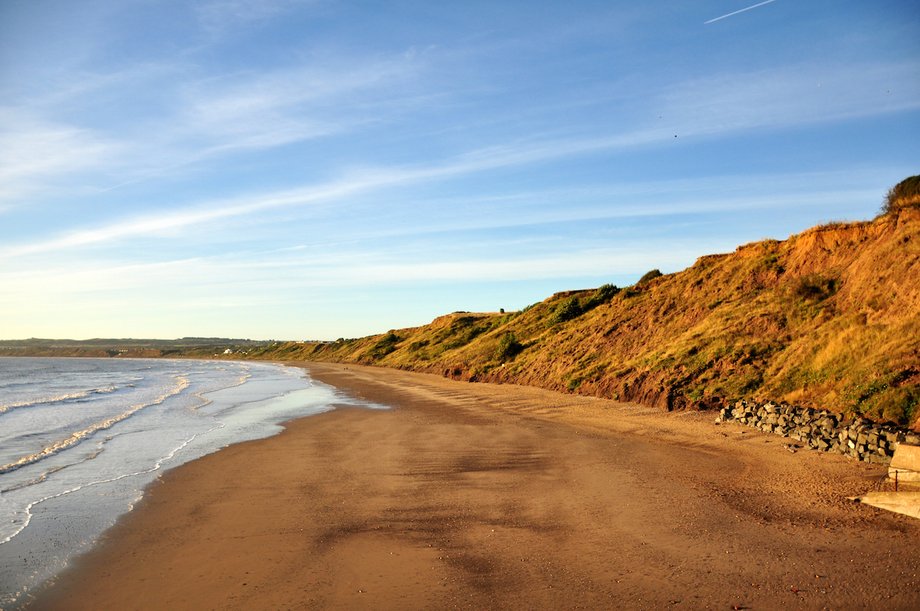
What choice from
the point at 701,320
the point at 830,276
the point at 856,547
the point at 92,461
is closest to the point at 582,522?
the point at 856,547

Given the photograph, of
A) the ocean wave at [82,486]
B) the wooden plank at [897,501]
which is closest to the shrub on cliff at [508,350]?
the ocean wave at [82,486]

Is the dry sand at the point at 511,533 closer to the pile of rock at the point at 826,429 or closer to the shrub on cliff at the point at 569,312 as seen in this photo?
the pile of rock at the point at 826,429

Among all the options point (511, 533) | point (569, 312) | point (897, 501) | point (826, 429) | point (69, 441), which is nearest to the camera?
point (511, 533)

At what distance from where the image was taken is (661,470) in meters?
13.6

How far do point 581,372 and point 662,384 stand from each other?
817cm

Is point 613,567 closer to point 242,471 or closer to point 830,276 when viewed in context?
point 242,471

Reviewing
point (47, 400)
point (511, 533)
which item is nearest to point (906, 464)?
point (511, 533)

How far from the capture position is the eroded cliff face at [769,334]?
1830 cm

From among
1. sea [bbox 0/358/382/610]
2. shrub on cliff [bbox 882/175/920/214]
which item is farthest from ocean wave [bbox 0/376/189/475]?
shrub on cliff [bbox 882/175/920/214]

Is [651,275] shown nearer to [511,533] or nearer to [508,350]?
[508,350]

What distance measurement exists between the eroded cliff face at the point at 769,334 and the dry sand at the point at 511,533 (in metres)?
4.72

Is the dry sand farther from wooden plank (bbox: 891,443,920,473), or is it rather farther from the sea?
wooden plank (bbox: 891,443,920,473)

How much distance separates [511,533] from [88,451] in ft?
46.4

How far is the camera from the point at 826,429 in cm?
1507
